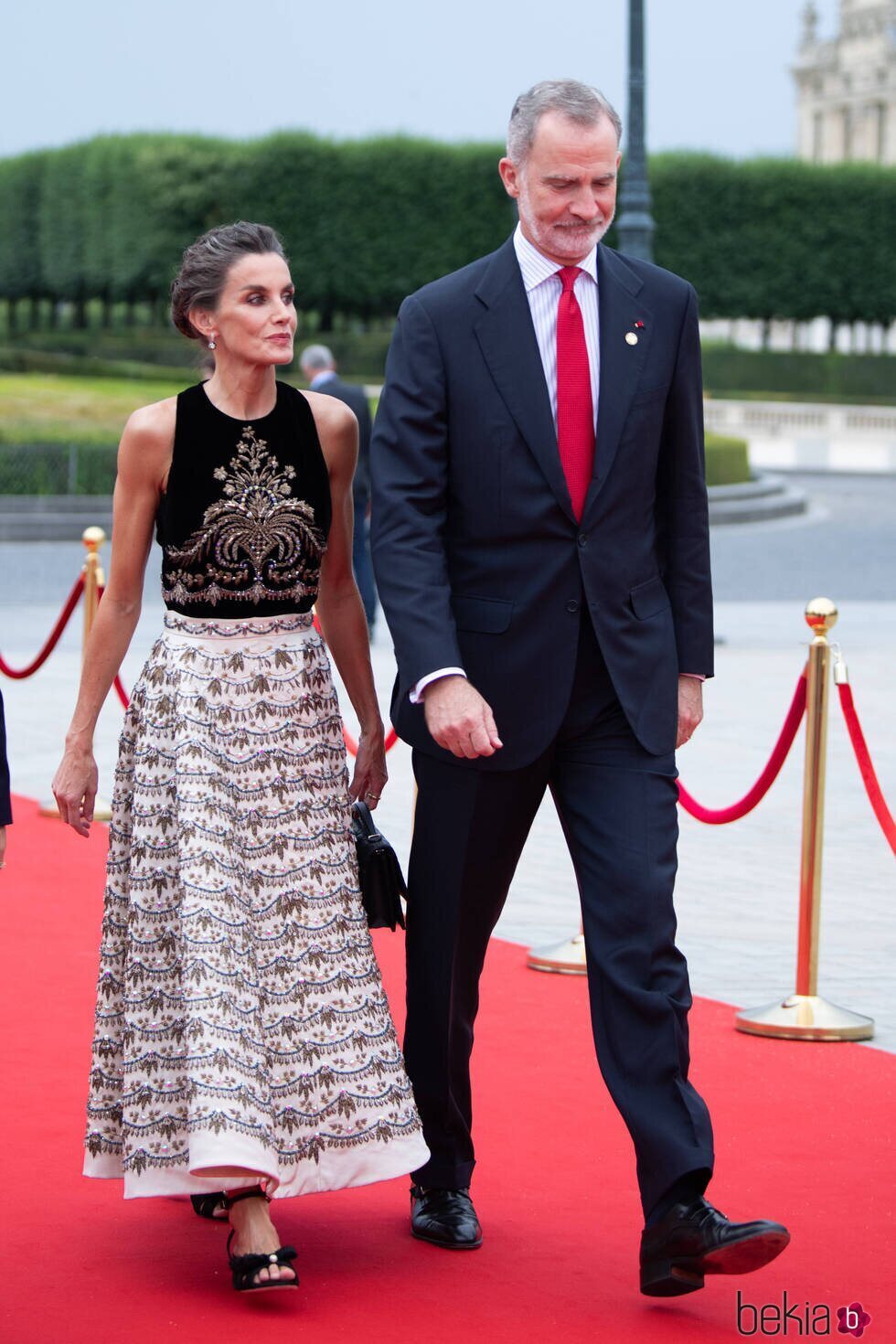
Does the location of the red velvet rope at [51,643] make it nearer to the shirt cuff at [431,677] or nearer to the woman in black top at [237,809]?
the woman in black top at [237,809]

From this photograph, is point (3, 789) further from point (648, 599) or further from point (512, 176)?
point (512, 176)

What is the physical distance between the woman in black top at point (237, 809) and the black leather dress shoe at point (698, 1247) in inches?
17.5

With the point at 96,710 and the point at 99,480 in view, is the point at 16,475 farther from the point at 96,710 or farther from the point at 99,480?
the point at 96,710

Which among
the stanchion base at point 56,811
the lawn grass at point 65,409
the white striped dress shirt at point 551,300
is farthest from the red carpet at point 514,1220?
the lawn grass at point 65,409

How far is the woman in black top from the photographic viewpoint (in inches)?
137

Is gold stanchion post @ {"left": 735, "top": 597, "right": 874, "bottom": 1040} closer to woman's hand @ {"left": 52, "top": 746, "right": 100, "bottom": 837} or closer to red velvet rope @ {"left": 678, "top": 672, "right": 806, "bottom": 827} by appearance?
red velvet rope @ {"left": 678, "top": 672, "right": 806, "bottom": 827}

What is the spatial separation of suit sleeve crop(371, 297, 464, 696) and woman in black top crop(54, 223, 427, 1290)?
0.67 feet

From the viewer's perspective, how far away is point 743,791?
827cm

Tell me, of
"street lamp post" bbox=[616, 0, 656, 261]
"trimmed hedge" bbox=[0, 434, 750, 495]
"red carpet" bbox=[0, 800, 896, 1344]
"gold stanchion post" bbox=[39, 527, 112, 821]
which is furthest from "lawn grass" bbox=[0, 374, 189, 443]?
"red carpet" bbox=[0, 800, 896, 1344]

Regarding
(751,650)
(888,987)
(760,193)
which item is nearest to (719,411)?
(760,193)

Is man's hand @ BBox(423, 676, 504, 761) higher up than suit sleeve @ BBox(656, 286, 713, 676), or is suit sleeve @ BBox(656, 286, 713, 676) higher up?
suit sleeve @ BBox(656, 286, 713, 676)

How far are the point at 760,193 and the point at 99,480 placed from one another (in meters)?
26.4

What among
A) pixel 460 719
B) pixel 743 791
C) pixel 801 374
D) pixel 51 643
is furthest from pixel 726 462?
pixel 460 719

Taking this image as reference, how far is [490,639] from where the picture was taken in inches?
138
